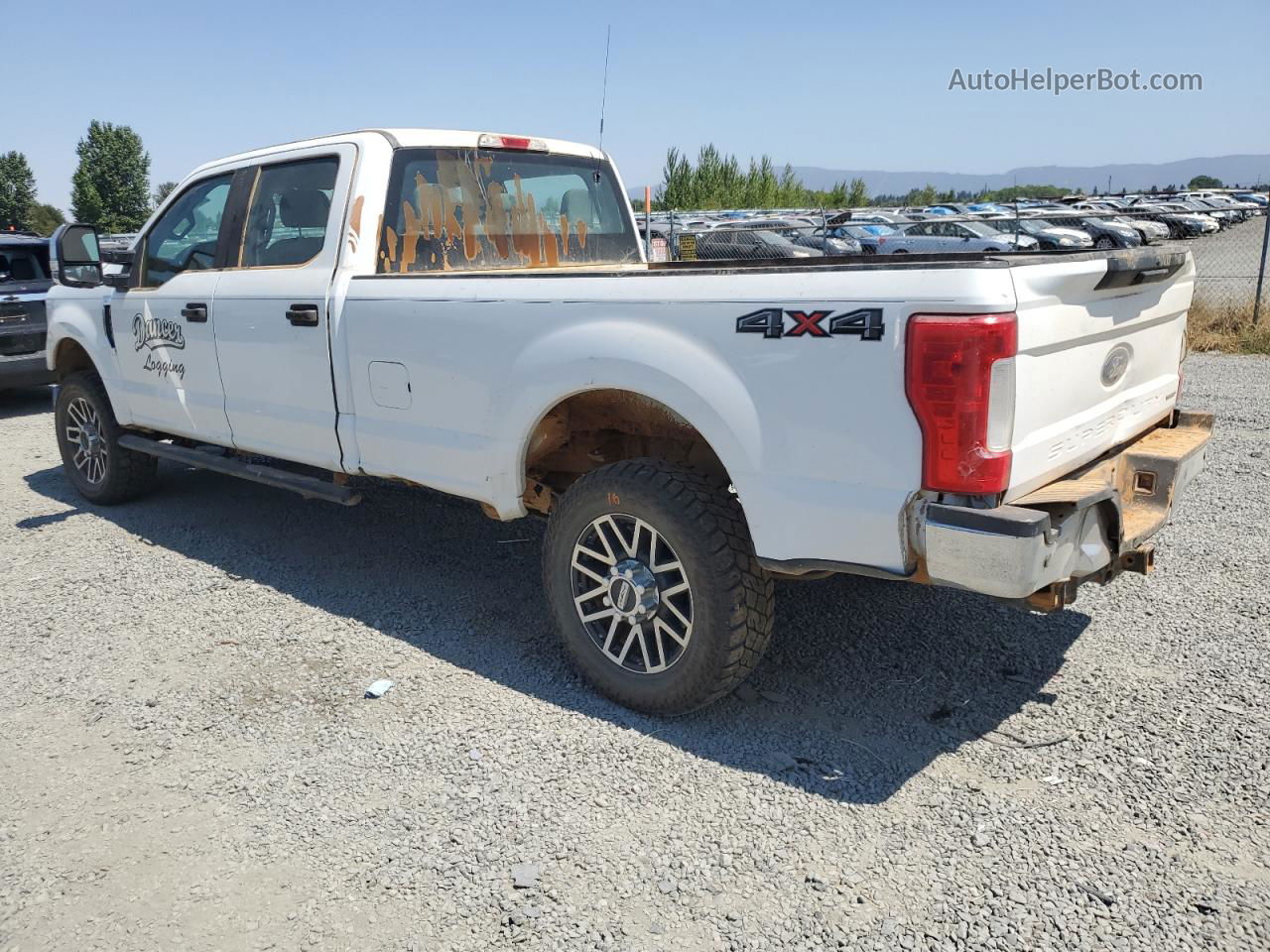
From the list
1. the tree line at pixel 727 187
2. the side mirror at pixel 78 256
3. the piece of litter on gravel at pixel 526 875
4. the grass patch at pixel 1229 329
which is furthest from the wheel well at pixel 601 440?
the tree line at pixel 727 187

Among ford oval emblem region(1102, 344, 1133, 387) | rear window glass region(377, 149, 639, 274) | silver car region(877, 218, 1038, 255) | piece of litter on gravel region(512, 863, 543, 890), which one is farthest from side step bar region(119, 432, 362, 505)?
silver car region(877, 218, 1038, 255)

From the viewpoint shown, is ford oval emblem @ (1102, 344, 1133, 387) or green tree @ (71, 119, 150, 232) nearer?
ford oval emblem @ (1102, 344, 1133, 387)

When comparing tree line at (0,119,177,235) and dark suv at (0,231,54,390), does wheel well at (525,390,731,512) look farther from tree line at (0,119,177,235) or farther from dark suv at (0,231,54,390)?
tree line at (0,119,177,235)

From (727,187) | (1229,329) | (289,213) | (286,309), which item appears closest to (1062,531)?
(286,309)

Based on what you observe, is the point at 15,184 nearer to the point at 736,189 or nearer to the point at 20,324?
the point at 736,189

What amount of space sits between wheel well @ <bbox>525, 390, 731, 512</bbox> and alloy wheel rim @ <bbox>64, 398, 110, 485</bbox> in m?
3.69

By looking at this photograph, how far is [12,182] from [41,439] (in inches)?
2944

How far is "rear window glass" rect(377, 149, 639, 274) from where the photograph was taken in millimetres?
4551

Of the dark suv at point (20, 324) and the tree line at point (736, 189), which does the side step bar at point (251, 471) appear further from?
the tree line at point (736, 189)

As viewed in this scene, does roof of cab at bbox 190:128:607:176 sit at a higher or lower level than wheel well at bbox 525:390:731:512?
higher

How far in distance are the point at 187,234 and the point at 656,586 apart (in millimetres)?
3628

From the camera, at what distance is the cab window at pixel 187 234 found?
5270 mm

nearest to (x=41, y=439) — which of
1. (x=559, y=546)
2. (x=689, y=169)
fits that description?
(x=559, y=546)

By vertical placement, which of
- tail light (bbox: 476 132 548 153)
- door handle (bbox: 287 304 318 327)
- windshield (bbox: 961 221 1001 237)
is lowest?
windshield (bbox: 961 221 1001 237)
